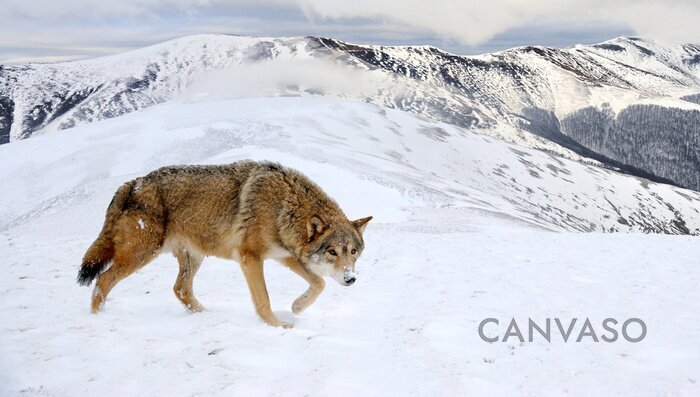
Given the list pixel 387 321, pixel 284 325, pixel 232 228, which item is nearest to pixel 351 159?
pixel 387 321

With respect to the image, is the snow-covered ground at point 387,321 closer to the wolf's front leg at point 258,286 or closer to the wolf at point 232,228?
the wolf's front leg at point 258,286

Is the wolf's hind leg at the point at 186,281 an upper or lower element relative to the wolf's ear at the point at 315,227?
lower

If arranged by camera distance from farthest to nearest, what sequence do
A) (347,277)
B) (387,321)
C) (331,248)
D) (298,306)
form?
(387,321), (298,306), (331,248), (347,277)

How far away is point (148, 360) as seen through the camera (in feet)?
22.4

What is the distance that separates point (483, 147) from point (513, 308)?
96171mm

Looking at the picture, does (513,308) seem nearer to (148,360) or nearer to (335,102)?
(148,360)

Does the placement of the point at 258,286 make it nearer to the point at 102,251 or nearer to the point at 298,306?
the point at 298,306

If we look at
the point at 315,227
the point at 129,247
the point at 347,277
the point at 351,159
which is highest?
the point at 315,227

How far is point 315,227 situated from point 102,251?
3.66 meters

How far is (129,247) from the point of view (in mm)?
8664

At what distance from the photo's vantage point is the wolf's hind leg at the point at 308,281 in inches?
355

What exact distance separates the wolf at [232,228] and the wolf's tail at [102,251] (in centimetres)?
2

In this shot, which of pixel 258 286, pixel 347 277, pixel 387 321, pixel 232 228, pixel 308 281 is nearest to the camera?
pixel 347 277

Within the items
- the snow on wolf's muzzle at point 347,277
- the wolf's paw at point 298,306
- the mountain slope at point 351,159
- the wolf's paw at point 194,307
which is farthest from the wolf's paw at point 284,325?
the mountain slope at point 351,159
